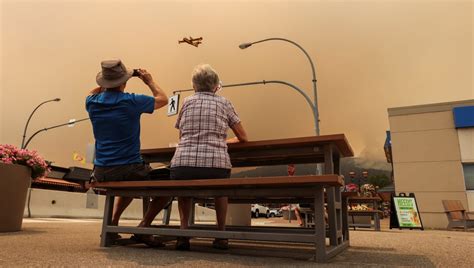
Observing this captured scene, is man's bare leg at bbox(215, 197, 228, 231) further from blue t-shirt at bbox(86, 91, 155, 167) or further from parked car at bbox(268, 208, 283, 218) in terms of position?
parked car at bbox(268, 208, 283, 218)

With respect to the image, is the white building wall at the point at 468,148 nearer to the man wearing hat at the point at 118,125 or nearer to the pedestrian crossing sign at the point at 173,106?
the pedestrian crossing sign at the point at 173,106

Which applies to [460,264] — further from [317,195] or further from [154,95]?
[154,95]

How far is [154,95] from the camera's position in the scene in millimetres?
3887

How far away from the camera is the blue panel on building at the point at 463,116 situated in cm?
1520

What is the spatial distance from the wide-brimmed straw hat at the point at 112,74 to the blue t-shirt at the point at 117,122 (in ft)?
0.33

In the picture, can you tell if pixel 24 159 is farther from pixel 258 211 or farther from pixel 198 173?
pixel 258 211

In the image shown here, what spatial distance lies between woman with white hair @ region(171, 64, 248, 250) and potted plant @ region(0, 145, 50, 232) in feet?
11.0

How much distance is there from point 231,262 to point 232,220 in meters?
4.50

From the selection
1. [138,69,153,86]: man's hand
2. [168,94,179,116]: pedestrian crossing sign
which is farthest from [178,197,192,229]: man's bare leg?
[168,94,179,116]: pedestrian crossing sign

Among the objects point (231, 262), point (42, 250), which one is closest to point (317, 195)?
point (231, 262)

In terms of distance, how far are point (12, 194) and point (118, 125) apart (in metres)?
3.09

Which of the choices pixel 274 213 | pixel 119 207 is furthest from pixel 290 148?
pixel 274 213

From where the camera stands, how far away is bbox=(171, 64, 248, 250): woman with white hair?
3.45m

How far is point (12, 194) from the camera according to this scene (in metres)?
5.62
